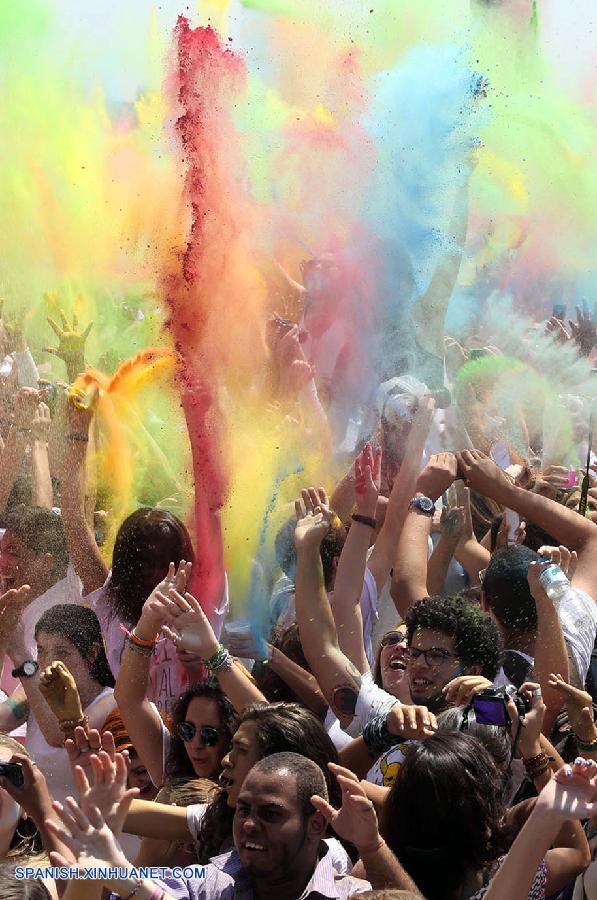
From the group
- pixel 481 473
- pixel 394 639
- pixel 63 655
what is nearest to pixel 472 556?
pixel 481 473

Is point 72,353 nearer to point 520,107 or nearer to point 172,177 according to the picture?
point 172,177

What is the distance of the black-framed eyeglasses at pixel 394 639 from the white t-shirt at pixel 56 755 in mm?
788

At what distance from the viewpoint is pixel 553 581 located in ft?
11.8

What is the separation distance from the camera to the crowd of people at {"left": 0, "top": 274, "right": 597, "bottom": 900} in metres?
2.55

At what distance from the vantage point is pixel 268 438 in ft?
16.5

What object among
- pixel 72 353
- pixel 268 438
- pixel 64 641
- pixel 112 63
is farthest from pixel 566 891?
pixel 112 63

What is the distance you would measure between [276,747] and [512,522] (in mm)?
2359

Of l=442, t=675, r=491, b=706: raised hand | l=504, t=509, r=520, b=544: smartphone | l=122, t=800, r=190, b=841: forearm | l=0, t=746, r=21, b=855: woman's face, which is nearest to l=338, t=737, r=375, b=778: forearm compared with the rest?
l=442, t=675, r=491, b=706: raised hand

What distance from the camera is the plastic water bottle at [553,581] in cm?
359

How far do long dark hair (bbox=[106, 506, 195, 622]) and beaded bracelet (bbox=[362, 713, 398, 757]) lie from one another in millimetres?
1111

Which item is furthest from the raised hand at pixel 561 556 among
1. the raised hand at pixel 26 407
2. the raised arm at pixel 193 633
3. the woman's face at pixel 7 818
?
the raised hand at pixel 26 407

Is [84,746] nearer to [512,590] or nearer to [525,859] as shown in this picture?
[525,859]

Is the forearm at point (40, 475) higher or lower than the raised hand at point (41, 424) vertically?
lower

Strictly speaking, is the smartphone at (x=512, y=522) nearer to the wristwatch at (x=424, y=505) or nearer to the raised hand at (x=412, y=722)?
the wristwatch at (x=424, y=505)
